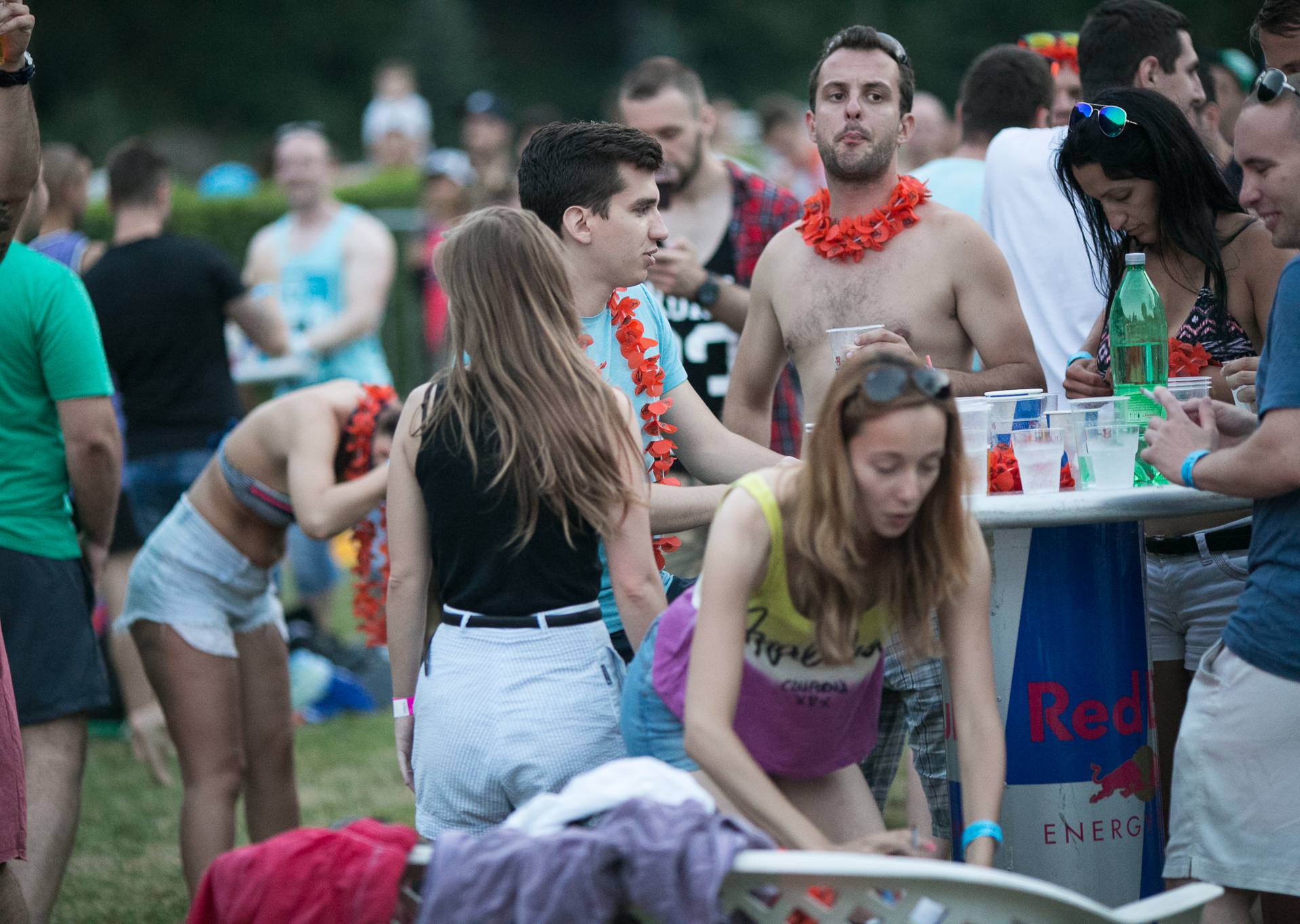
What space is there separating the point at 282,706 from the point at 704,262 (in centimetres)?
234

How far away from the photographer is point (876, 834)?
107 inches

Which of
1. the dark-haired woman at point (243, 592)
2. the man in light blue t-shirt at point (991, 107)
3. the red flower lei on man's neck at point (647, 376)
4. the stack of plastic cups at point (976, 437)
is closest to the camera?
the stack of plastic cups at point (976, 437)

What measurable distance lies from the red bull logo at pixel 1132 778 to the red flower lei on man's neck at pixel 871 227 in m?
1.56

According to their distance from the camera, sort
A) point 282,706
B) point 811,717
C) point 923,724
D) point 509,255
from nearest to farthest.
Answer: point 811,717
point 509,255
point 923,724
point 282,706

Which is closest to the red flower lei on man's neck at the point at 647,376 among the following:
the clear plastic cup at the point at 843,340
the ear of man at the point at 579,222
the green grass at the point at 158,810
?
the ear of man at the point at 579,222

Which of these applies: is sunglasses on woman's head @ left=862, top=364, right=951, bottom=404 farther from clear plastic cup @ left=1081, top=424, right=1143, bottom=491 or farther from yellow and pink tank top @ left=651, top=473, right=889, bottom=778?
clear plastic cup @ left=1081, top=424, right=1143, bottom=491

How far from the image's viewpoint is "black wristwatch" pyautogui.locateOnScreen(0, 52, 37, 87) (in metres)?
3.31

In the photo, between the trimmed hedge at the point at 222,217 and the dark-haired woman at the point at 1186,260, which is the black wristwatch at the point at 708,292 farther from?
the trimmed hedge at the point at 222,217

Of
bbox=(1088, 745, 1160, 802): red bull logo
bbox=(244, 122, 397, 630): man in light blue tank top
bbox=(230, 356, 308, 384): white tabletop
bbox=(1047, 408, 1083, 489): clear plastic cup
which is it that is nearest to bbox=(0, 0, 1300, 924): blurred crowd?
bbox=(1088, 745, 1160, 802): red bull logo

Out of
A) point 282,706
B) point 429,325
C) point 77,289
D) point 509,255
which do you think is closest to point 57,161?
point 77,289

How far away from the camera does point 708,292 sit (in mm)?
5332

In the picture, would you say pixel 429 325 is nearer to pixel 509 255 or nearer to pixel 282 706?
pixel 282 706

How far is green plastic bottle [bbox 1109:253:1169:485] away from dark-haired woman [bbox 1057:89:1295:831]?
0.53ft

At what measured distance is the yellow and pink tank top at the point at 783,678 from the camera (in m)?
2.75
